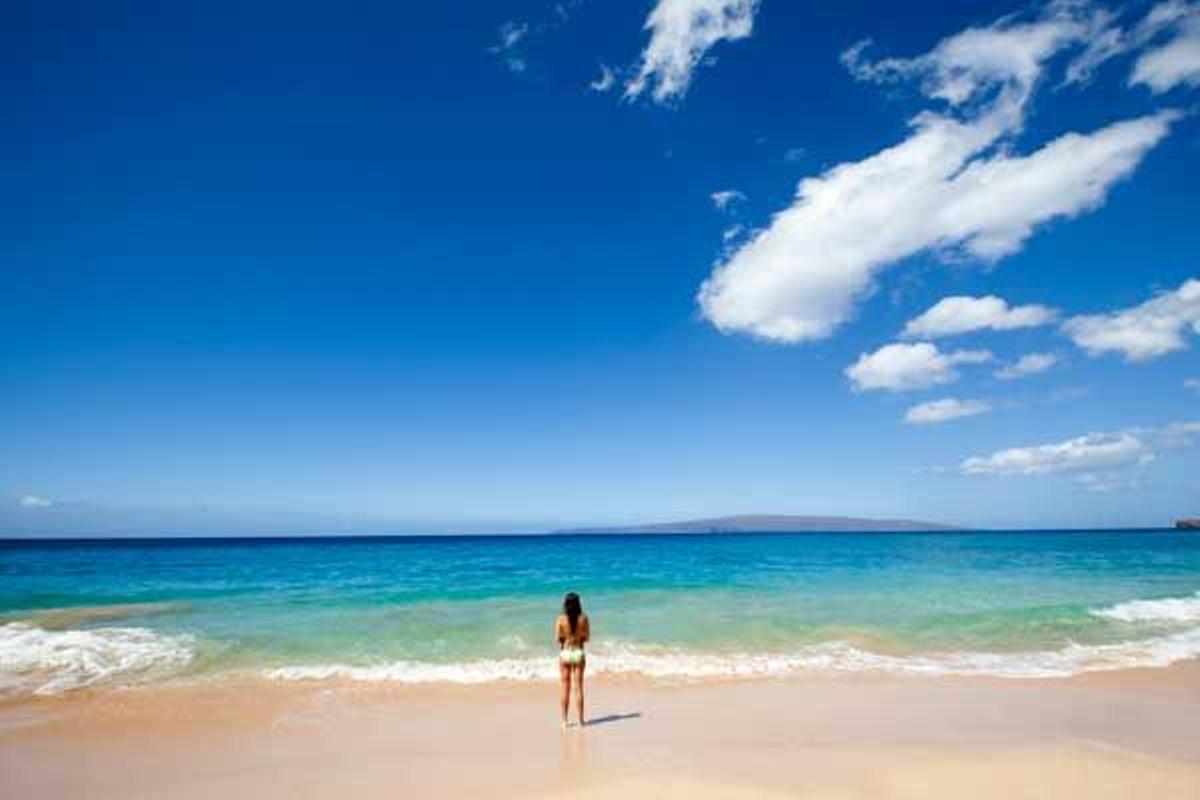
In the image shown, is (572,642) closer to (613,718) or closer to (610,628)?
(613,718)

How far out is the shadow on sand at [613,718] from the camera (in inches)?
321

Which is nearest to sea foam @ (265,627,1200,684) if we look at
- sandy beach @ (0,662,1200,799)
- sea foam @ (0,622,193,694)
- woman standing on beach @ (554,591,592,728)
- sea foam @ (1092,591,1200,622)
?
sandy beach @ (0,662,1200,799)

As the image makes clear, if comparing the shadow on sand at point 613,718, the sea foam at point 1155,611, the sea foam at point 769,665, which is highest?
the shadow on sand at point 613,718

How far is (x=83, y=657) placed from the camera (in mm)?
12188

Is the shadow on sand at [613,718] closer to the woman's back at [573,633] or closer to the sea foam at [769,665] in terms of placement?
the woman's back at [573,633]

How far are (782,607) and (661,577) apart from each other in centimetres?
1220

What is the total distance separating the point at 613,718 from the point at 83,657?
37.1ft

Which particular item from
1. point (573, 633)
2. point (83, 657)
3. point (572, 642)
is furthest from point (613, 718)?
point (83, 657)

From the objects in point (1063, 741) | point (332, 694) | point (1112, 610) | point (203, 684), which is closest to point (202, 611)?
point (203, 684)

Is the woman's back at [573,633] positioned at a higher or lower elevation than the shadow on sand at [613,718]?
higher

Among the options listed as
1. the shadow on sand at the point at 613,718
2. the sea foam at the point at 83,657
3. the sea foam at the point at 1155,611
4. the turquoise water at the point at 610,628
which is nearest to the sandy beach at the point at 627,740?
the shadow on sand at the point at 613,718

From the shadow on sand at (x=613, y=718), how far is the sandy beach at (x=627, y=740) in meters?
0.04

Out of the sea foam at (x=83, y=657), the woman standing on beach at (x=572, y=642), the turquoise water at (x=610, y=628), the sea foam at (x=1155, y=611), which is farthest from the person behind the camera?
the sea foam at (x=1155, y=611)

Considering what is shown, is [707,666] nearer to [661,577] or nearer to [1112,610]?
[1112,610]
